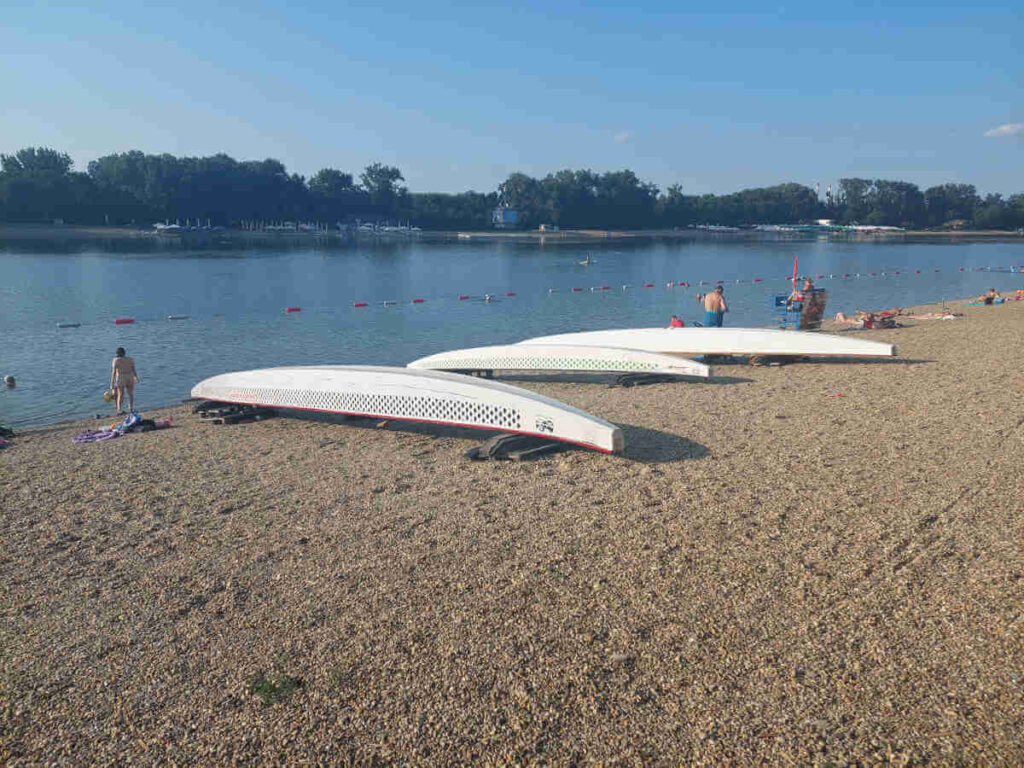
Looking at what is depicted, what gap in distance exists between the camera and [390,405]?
33.5 feet

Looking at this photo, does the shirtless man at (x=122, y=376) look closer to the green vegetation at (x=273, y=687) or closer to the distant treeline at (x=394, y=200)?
the green vegetation at (x=273, y=687)

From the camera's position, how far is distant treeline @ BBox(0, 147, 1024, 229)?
121000 millimetres

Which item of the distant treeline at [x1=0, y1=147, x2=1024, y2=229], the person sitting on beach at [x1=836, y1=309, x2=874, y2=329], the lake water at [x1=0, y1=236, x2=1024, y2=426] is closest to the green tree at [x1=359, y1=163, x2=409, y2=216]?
the distant treeline at [x1=0, y1=147, x2=1024, y2=229]

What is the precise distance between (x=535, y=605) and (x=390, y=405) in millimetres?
5655

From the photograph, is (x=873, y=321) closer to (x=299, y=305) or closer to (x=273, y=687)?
(x=273, y=687)

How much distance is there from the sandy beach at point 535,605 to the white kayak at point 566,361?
155 inches

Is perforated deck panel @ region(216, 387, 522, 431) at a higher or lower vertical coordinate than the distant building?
lower

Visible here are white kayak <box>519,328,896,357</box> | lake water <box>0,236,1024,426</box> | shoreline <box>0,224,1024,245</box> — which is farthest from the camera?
shoreline <box>0,224,1024,245</box>

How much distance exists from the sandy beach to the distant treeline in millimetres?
128201

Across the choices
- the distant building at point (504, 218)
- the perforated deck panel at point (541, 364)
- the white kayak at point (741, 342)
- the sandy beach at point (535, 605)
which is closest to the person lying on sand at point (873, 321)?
the white kayak at point (741, 342)

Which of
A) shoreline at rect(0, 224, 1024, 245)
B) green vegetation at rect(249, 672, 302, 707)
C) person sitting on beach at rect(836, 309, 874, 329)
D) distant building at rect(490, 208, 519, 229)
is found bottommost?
green vegetation at rect(249, 672, 302, 707)

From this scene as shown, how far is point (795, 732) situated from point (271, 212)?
501 ft

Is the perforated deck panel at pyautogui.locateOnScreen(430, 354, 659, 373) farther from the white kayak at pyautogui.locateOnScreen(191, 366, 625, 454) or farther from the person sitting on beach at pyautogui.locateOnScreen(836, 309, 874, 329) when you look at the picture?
the person sitting on beach at pyautogui.locateOnScreen(836, 309, 874, 329)

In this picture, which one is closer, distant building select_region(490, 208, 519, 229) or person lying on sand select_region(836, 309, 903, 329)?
person lying on sand select_region(836, 309, 903, 329)
